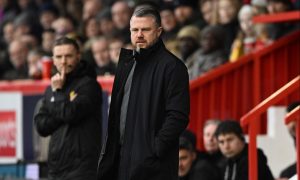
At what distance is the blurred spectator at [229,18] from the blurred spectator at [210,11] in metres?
0.27

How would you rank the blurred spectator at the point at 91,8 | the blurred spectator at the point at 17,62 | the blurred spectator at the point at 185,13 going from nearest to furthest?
1. the blurred spectator at the point at 185,13
2. the blurred spectator at the point at 17,62
3. the blurred spectator at the point at 91,8

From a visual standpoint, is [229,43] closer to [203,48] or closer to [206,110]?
[203,48]

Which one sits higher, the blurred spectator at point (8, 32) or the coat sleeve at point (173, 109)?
the coat sleeve at point (173, 109)

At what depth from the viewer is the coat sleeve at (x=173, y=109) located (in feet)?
25.9

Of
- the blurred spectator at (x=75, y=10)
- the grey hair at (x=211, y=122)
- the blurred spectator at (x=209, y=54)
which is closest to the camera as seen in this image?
the grey hair at (x=211, y=122)

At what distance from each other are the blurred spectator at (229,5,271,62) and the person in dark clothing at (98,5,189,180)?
19.5ft

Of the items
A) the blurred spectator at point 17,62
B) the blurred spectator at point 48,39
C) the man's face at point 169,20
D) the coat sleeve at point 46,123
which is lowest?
the blurred spectator at point 17,62

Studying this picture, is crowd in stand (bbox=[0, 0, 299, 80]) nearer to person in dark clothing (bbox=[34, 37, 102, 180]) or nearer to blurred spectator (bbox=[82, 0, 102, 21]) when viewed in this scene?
blurred spectator (bbox=[82, 0, 102, 21])

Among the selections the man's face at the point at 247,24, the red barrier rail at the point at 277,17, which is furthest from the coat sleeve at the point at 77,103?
the man's face at the point at 247,24

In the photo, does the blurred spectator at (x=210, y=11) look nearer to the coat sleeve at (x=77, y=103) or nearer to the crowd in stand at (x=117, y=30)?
the crowd in stand at (x=117, y=30)

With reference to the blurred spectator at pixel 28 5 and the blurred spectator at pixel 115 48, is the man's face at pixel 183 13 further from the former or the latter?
the blurred spectator at pixel 28 5

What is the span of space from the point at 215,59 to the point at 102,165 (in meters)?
6.11

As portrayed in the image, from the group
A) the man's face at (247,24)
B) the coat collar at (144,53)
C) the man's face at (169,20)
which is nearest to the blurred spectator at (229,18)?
the man's face at (247,24)

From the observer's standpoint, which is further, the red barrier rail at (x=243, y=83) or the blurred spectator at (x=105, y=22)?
the blurred spectator at (x=105, y=22)
